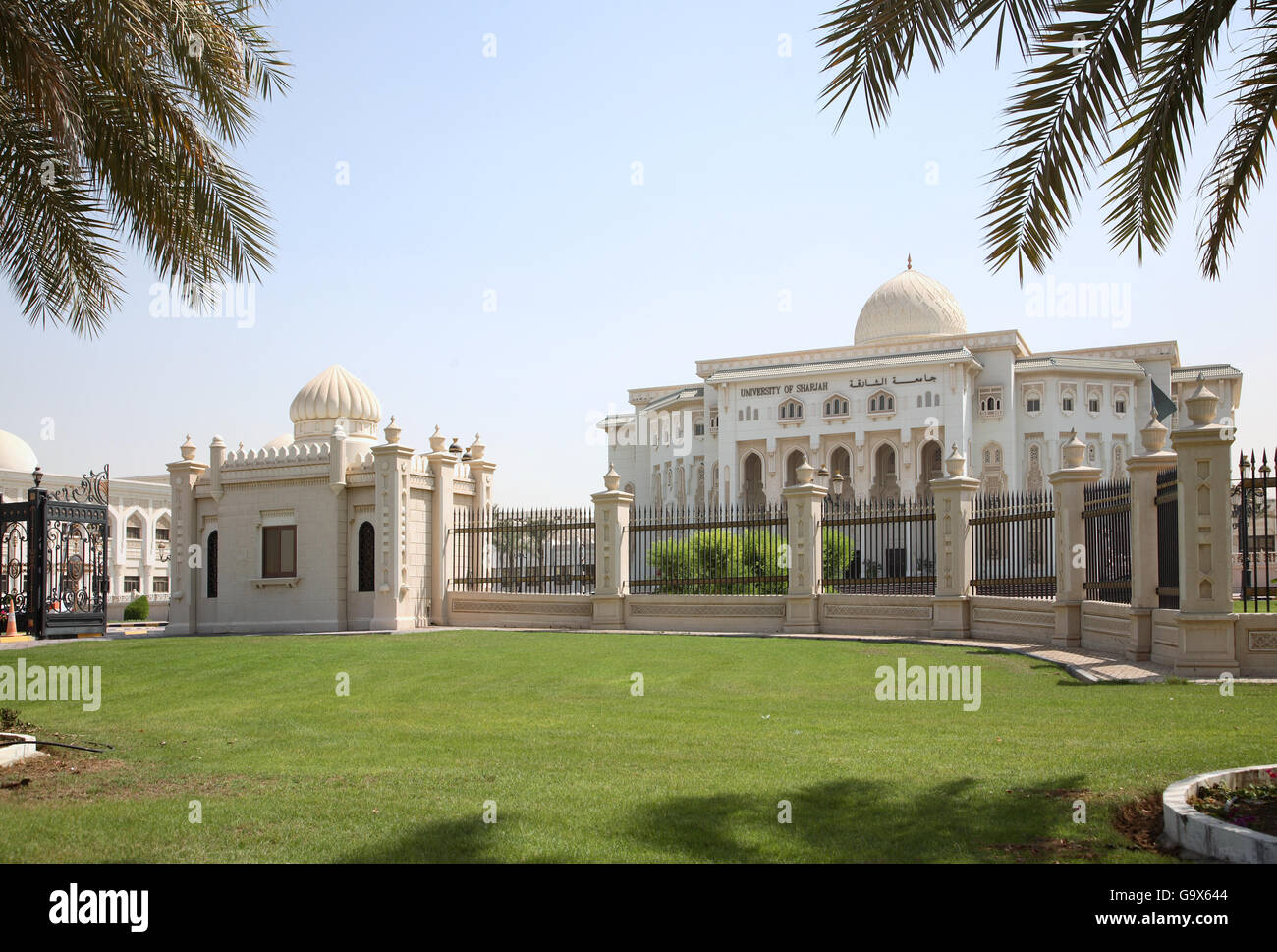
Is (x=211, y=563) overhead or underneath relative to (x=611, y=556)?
underneath

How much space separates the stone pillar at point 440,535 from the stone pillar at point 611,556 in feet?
11.8

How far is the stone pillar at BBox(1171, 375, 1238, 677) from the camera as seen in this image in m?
11.1

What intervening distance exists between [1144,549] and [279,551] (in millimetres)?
17374

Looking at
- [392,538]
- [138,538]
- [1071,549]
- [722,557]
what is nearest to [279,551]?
[392,538]

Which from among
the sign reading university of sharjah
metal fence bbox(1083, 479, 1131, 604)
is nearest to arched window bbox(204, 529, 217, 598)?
metal fence bbox(1083, 479, 1131, 604)

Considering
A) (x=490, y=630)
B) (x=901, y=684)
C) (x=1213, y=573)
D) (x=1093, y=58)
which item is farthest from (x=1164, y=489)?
(x=490, y=630)

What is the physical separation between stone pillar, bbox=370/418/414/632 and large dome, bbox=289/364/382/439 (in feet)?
16.3

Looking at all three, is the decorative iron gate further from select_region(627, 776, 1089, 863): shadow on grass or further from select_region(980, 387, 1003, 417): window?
select_region(980, 387, 1003, 417): window

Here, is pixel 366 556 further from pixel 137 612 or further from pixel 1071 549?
pixel 137 612

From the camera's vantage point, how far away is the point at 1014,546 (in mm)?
16781

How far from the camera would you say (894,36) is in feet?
21.3

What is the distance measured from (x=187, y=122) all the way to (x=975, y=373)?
4959 cm

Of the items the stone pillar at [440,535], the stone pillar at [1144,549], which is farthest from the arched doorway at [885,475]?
the stone pillar at [1144,549]
